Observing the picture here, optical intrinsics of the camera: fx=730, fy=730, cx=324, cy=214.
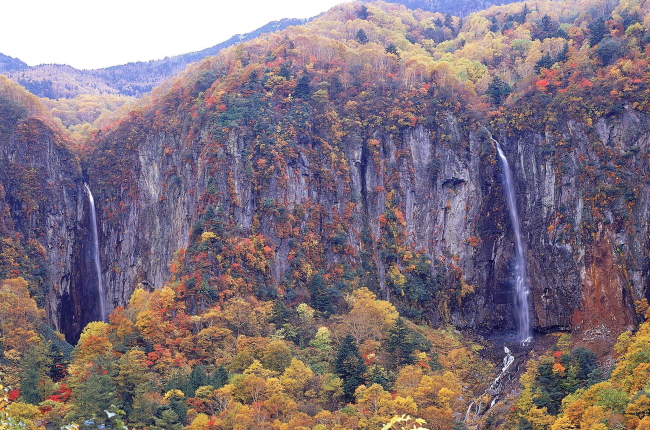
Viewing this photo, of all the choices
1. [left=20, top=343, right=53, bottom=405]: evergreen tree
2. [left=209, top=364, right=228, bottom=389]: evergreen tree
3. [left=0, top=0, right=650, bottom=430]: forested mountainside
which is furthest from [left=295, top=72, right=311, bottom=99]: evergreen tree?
[left=20, top=343, right=53, bottom=405]: evergreen tree

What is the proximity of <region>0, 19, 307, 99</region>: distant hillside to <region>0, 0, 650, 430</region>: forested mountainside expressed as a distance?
162 ft

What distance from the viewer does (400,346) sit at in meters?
50.7

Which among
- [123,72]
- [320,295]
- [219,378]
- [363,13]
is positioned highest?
[363,13]

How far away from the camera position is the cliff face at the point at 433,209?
5962 centimetres

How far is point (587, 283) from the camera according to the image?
2339 inches

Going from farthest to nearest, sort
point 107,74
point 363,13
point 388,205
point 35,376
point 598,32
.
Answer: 1. point 107,74
2. point 363,13
3. point 598,32
4. point 388,205
5. point 35,376

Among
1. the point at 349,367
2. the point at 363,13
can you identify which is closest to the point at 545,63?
the point at 363,13

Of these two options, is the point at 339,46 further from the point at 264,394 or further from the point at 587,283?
the point at 264,394

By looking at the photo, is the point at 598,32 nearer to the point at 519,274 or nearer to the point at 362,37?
the point at 519,274

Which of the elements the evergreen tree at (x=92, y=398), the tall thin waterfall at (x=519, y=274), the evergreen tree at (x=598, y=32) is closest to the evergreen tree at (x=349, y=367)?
the evergreen tree at (x=92, y=398)

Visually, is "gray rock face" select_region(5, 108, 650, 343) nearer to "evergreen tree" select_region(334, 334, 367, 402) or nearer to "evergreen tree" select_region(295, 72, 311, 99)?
"evergreen tree" select_region(295, 72, 311, 99)

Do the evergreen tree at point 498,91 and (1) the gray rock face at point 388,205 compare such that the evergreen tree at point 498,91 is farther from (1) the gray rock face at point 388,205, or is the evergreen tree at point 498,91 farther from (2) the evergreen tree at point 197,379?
(2) the evergreen tree at point 197,379

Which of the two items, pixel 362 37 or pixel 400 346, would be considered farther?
pixel 362 37

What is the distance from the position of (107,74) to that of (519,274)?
106 m
